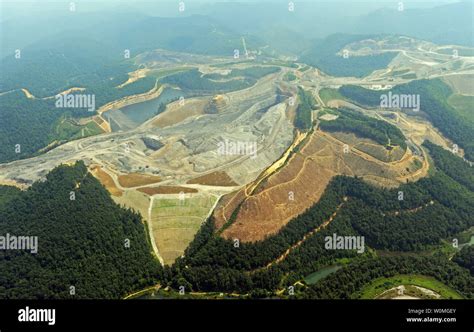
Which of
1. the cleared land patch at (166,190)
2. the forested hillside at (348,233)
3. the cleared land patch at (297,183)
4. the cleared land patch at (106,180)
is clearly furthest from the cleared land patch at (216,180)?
the forested hillside at (348,233)

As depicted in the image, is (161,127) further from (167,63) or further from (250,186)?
(167,63)

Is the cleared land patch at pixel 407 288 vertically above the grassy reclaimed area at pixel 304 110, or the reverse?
the grassy reclaimed area at pixel 304 110

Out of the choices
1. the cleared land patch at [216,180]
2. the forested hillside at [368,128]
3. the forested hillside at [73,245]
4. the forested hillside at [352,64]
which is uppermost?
the forested hillside at [352,64]

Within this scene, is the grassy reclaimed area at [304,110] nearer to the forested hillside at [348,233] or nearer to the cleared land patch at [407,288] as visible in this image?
the forested hillside at [348,233]

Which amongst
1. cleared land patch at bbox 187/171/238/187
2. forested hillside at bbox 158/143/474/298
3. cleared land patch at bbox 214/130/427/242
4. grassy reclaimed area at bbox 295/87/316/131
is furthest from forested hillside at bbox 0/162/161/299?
grassy reclaimed area at bbox 295/87/316/131

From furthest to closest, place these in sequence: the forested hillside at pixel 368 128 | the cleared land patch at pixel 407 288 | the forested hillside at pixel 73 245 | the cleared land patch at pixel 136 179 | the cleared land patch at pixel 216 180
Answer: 1. the forested hillside at pixel 368 128
2. the cleared land patch at pixel 216 180
3. the cleared land patch at pixel 136 179
4. the forested hillside at pixel 73 245
5. the cleared land patch at pixel 407 288

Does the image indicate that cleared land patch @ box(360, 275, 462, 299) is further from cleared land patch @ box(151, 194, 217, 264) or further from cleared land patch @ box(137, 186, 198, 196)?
cleared land patch @ box(137, 186, 198, 196)

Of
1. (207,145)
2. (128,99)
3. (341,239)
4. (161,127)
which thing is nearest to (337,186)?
(341,239)

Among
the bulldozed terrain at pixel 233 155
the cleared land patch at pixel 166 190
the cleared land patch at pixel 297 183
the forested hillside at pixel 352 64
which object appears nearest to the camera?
the cleared land patch at pixel 297 183

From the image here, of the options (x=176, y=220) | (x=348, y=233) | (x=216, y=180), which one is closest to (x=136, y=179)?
(x=216, y=180)
